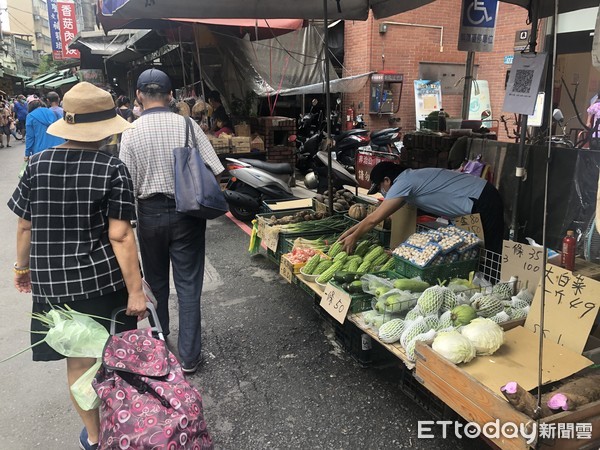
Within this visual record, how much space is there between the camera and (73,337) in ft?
6.53

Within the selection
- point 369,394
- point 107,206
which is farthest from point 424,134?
point 107,206

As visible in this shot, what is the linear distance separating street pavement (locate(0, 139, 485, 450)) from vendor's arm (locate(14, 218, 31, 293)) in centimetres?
107

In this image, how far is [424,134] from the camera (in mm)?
5941

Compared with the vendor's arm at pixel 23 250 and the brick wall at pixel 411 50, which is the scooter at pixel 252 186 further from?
the brick wall at pixel 411 50

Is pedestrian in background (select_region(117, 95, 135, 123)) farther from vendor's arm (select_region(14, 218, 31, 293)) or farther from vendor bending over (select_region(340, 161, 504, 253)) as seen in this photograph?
vendor's arm (select_region(14, 218, 31, 293))

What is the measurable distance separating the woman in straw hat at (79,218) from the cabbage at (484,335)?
5.58ft

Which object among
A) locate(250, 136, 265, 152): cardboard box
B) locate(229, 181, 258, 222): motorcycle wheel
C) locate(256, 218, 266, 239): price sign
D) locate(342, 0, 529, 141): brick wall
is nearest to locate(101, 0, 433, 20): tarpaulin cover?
locate(256, 218, 266, 239): price sign

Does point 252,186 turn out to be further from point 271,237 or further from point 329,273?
point 329,273

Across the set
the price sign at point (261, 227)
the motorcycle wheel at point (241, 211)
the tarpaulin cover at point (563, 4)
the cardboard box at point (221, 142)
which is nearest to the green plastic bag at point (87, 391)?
the price sign at point (261, 227)

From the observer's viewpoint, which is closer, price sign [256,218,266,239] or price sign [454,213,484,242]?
price sign [454,213,484,242]

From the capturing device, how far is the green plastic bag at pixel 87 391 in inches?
80.1

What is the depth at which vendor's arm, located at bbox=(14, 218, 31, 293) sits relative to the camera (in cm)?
223

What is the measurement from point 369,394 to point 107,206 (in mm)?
2127

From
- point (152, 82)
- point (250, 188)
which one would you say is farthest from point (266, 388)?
point (250, 188)
